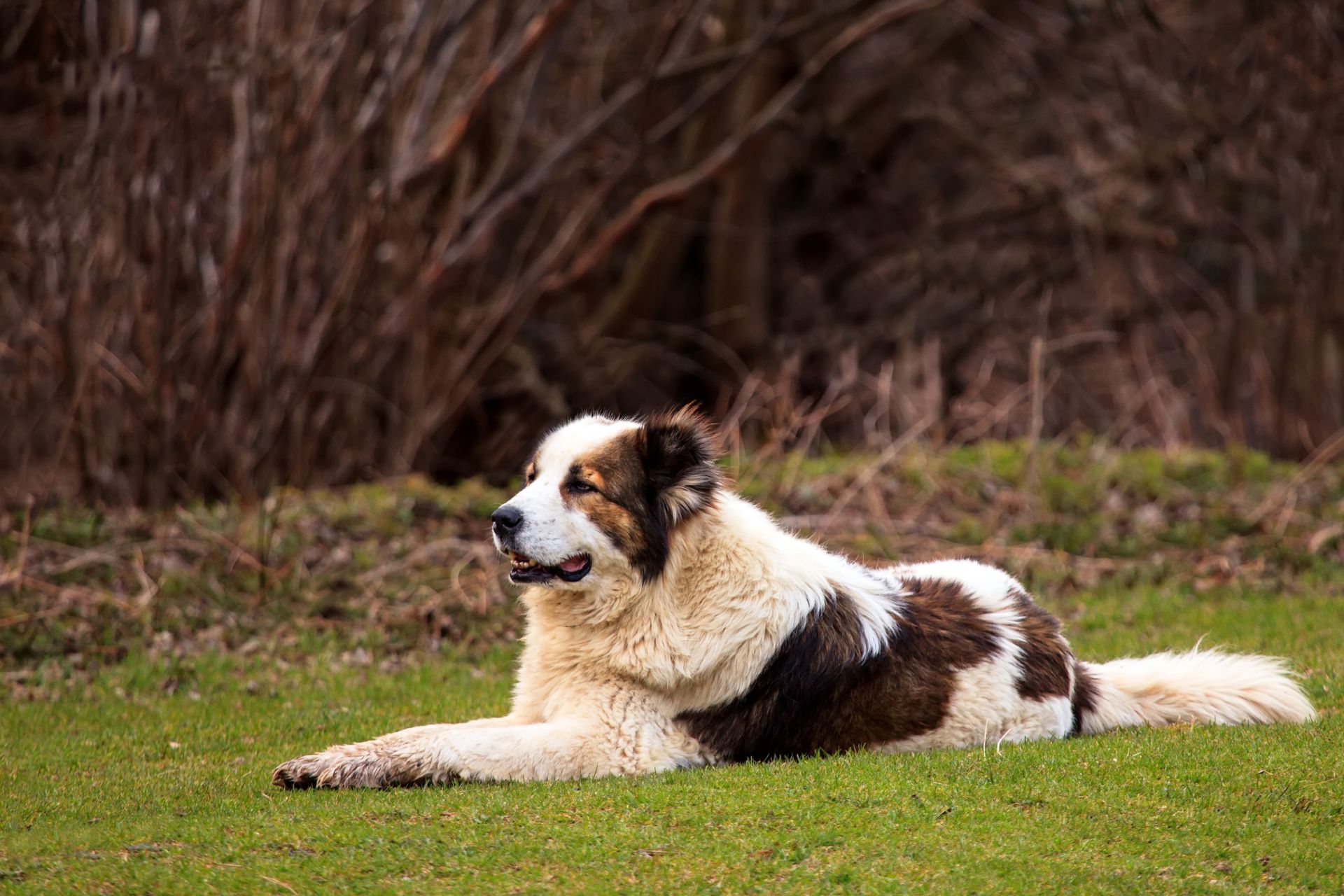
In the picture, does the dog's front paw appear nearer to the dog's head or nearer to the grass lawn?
the grass lawn

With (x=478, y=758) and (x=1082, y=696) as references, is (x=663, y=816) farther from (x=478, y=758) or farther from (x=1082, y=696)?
(x=1082, y=696)

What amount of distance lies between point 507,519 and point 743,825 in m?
2.10

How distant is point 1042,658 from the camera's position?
7.18m

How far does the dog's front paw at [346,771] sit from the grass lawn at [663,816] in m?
0.13

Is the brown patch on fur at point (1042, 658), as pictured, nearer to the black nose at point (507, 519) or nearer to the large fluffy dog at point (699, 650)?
the large fluffy dog at point (699, 650)

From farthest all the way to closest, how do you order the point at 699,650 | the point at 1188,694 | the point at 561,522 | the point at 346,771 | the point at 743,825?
1. the point at 1188,694
2. the point at 561,522
3. the point at 699,650
4. the point at 346,771
5. the point at 743,825

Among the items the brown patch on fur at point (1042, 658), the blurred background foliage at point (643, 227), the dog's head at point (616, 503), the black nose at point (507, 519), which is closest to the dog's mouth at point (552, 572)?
the dog's head at point (616, 503)

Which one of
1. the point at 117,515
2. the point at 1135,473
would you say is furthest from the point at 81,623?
the point at 1135,473

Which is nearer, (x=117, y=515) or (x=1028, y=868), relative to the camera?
(x=1028, y=868)

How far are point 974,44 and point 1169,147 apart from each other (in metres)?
3.81

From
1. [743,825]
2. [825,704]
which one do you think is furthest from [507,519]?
[743,825]

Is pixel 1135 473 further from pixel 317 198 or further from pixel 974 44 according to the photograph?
pixel 974 44

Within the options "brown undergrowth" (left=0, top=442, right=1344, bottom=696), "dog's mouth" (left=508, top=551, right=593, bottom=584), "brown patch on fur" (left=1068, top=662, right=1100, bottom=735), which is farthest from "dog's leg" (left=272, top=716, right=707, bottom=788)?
"brown undergrowth" (left=0, top=442, right=1344, bottom=696)

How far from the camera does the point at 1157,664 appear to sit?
7926 millimetres
